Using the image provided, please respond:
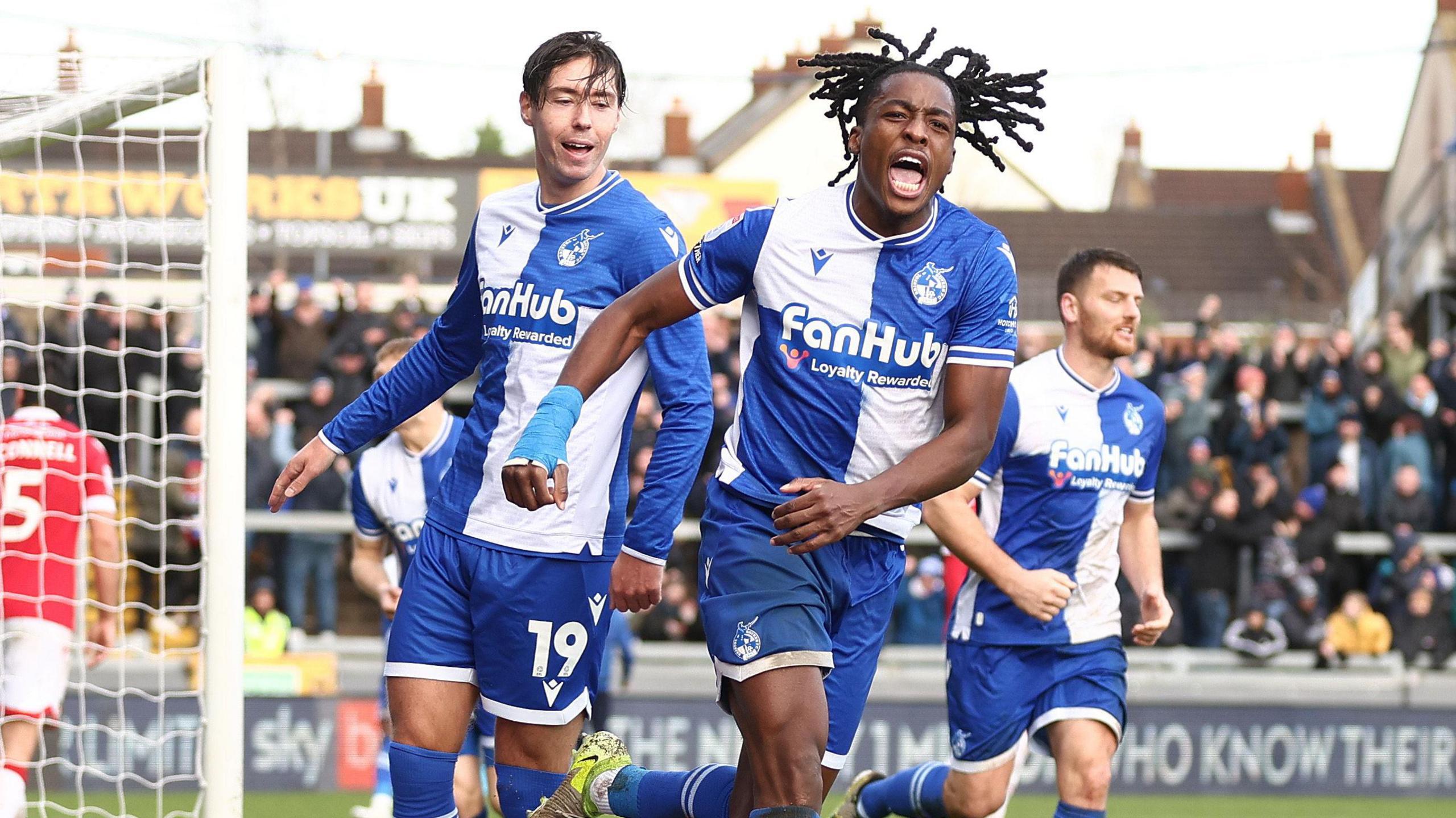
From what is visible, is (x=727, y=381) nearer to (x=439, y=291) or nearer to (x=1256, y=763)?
(x=1256, y=763)

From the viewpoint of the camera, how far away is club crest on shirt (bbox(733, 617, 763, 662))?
429 centimetres

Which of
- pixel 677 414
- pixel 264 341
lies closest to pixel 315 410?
pixel 264 341

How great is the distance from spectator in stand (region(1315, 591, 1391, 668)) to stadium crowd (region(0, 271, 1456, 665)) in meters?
0.02

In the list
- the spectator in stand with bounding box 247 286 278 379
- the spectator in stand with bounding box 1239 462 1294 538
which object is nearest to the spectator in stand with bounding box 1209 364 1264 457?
the spectator in stand with bounding box 1239 462 1294 538

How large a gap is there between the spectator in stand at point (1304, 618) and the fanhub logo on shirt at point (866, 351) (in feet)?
34.0

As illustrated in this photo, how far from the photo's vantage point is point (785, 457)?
4461 millimetres

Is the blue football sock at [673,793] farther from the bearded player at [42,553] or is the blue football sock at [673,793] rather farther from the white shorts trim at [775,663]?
the bearded player at [42,553]

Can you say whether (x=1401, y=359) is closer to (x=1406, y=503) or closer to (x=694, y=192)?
(x=1406, y=503)

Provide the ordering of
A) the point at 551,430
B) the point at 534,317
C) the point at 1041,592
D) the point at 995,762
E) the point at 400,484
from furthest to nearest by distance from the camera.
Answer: the point at 400,484
the point at 995,762
the point at 1041,592
the point at 534,317
the point at 551,430

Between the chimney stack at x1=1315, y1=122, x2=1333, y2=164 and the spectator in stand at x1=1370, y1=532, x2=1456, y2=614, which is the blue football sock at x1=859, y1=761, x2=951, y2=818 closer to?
the spectator in stand at x1=1370, y1=532, x2=1456, y2=614

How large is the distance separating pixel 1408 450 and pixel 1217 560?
2.00 m

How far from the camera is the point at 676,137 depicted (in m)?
34.3

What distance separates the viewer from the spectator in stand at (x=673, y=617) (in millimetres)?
14078

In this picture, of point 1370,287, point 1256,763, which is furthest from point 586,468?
point 1370,287
